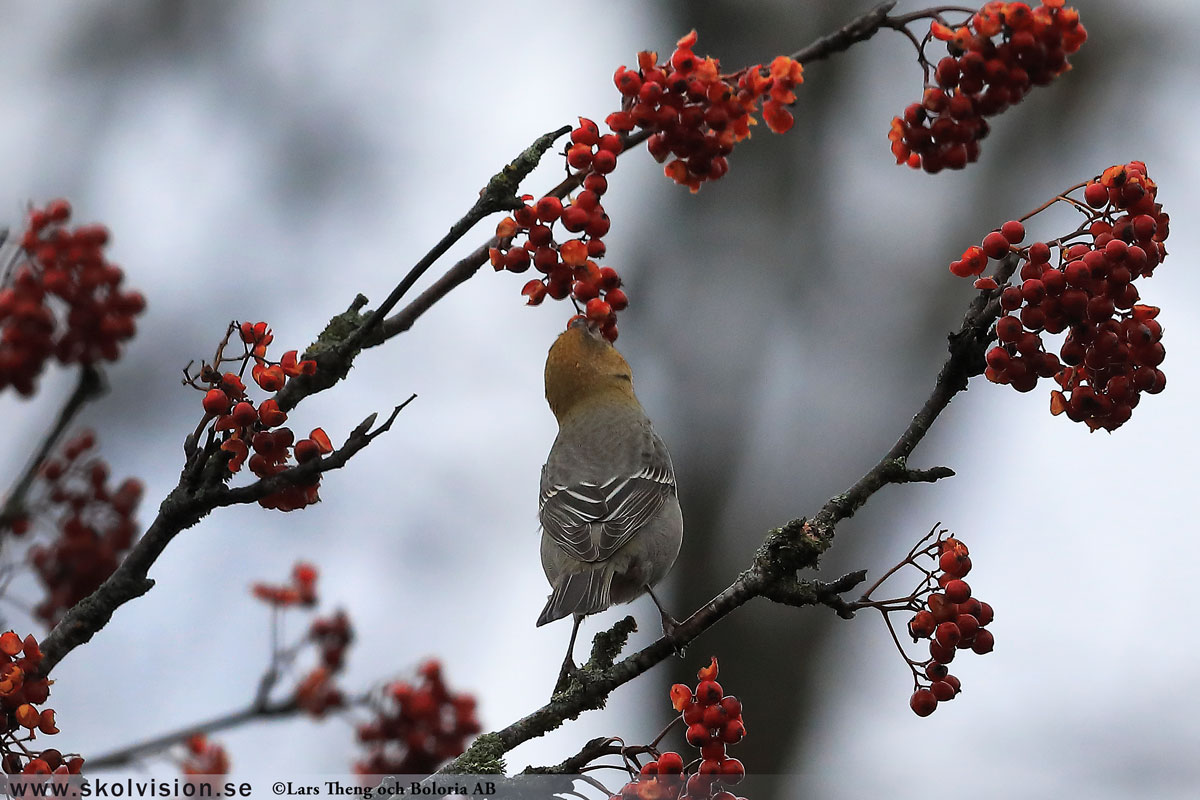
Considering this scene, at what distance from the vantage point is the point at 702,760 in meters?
2.69

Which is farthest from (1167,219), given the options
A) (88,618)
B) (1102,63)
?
(1102,63)

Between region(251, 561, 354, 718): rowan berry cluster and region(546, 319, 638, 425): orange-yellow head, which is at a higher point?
region(546, 319, 638, 425): orange-yellow head

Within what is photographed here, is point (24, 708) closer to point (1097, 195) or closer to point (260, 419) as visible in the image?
point (260, 419)

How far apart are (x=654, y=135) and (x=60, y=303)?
5.20ft

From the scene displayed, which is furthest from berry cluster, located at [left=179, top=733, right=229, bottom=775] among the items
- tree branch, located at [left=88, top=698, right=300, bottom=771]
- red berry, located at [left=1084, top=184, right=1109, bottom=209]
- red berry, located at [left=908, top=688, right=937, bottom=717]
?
red berry, located at [left=1084, top=184, right=1109, bottom=209]

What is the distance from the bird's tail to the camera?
4.12m

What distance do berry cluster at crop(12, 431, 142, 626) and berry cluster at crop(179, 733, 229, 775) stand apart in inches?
22.6

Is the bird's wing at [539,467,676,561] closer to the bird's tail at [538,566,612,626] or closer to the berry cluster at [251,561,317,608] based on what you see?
the bird's tail at [538,566,612,626]

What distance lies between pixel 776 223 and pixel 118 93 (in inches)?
187

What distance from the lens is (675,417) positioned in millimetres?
8523

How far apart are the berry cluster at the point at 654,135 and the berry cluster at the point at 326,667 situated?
1924 mm

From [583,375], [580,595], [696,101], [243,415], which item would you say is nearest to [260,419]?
[243,415]

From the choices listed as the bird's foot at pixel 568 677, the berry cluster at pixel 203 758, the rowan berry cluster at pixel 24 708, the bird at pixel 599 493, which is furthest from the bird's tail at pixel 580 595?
the rowan berry cluster at pixel 24 708

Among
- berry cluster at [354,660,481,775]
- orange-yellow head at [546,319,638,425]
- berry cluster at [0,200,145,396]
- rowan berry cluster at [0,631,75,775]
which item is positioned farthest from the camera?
orange-yellow head at [546,319,638,425]
